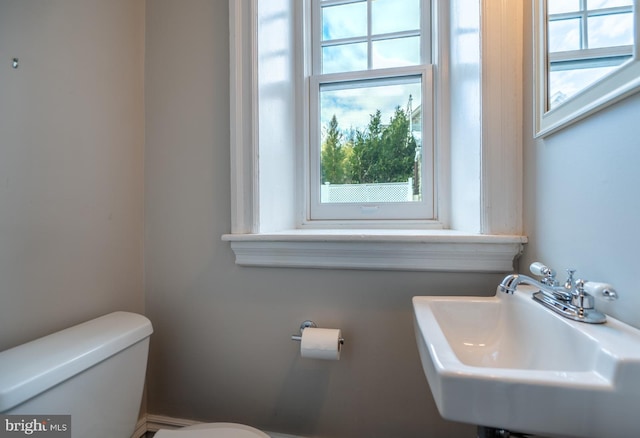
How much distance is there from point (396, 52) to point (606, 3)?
82 cm

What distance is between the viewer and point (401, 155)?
1.25 m

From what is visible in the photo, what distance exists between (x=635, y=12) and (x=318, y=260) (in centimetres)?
89

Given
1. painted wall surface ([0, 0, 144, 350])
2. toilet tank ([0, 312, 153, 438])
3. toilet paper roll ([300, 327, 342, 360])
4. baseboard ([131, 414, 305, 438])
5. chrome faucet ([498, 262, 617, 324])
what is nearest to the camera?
chrome faucet ([498, 262, 617, 324])

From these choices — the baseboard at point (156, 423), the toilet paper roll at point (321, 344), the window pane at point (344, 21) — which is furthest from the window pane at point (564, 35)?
the baseboard at point (156, 423)

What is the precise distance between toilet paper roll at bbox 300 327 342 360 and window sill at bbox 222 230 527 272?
22 cm

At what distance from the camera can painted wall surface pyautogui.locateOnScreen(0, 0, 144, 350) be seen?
0.75 m

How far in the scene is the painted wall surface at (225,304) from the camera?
3.12 ft

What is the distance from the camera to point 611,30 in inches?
21.0

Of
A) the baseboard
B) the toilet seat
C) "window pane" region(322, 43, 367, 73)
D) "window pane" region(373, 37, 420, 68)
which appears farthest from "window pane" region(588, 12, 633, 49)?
the baseboard

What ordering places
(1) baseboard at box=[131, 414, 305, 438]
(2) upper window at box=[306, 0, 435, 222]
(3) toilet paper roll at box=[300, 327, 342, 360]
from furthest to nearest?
(2) upper window at box=[306, 0, 435, 222], (1) baseboard at box=[131, 414, 305, 438], (3) toilet paper roll at box=[300, 327, 342, 360]

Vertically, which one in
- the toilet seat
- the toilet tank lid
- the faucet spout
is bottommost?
the toilet seat

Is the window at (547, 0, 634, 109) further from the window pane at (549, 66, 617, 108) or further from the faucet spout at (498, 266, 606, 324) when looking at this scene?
the faucet spout at (498, 266, 606, 324)

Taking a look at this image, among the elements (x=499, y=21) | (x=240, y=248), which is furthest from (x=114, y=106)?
(x=499, y=21)

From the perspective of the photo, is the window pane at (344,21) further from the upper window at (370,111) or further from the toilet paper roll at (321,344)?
the toilet paper roll at (321,344)
